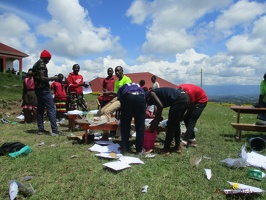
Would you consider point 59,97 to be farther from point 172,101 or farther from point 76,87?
point 172,101

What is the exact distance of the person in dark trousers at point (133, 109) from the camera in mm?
4977

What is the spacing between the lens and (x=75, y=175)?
3975 millimetres

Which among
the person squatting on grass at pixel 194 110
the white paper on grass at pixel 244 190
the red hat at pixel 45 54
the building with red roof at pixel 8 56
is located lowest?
the white paper on grass at pixel 244 190

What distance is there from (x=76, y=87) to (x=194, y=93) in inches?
168

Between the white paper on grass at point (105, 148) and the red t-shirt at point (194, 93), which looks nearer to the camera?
the white paper on grass at point (105, 148)

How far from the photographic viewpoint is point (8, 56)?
33156 millimetres

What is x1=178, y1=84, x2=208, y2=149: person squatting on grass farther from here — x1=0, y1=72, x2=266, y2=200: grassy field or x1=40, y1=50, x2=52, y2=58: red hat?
x1=40, y1=50, x2=52, y2=58: red hat

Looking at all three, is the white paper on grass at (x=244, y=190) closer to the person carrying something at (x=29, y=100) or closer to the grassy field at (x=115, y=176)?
the grassy field at (x=115, y=176)

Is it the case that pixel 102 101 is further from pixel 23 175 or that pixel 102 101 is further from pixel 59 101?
pixel 23 175

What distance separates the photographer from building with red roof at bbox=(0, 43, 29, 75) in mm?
32500

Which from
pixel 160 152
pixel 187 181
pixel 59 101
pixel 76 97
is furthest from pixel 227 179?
pixel 59 101

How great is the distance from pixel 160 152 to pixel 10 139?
3.55 m

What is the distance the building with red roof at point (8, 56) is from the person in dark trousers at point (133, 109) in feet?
98.9

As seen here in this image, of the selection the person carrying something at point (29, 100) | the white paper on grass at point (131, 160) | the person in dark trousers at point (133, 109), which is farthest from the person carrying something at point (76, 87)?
the white paper on grass at point (131, 160)
